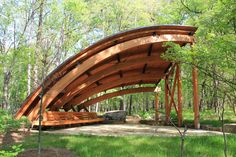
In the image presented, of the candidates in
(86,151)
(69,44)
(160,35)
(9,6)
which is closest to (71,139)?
(86,151)

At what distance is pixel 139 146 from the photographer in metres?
7.01

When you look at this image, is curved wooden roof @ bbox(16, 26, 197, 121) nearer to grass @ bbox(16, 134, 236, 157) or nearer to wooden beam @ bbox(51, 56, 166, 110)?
wooden beam @ bbox(51, 56, 166, 110)

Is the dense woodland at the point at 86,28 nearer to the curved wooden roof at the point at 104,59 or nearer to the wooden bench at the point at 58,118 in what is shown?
the curved wooden roof at the point at 104,59

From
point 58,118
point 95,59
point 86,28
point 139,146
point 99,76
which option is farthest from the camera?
point 86,28

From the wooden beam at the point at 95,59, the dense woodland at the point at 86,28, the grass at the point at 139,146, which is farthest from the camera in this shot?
the wooden beam at the point at 95,59

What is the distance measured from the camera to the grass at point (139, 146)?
630 cm

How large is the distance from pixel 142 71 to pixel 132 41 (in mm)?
6665

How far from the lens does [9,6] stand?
17.0 m

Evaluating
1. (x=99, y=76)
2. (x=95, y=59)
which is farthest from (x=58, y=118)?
(x=95, y=59)

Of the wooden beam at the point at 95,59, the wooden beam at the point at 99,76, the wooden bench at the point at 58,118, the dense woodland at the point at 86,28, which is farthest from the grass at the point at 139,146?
the wooden beam at the point at 99,76

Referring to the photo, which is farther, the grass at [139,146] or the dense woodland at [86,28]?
the dense woodland at [86,28]

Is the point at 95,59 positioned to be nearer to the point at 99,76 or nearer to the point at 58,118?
the point at 99,76

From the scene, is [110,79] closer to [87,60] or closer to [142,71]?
[142,71]

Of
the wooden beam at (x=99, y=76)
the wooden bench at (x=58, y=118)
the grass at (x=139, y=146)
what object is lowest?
the grass at (x=139, y=146)
